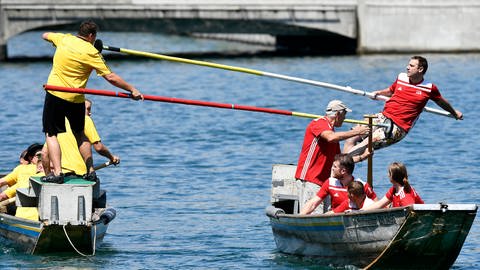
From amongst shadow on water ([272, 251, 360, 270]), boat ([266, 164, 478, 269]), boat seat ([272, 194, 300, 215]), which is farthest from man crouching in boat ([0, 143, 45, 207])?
boat ([266, 164, 478, 269])

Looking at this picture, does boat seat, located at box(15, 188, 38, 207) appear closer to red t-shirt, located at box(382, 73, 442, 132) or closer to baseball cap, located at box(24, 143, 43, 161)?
baseball cap, located at box(24, 143, 43, 161)

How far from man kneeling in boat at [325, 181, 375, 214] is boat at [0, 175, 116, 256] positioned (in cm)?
313

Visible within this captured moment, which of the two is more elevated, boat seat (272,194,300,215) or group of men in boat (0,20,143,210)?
group of men in boat (0,20,143,210)

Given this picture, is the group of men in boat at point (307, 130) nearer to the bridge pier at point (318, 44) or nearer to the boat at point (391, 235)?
the boat at point (391, 235)

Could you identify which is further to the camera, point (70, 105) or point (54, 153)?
point (70, 105)

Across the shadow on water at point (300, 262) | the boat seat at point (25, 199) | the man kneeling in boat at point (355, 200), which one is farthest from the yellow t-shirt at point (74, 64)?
the man kneeling in boat at point (355, 200)

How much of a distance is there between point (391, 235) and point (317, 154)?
2.17m

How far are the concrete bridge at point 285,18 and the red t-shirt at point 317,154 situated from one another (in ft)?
123

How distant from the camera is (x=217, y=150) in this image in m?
32.2

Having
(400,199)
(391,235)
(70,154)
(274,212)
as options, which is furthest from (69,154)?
(391,235)

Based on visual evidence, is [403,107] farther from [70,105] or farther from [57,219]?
[57,219]

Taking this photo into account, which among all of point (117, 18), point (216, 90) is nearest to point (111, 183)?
point (216, 90)

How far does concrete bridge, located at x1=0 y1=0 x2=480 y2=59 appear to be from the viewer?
5503cm

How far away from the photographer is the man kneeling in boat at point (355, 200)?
54.0 feet
